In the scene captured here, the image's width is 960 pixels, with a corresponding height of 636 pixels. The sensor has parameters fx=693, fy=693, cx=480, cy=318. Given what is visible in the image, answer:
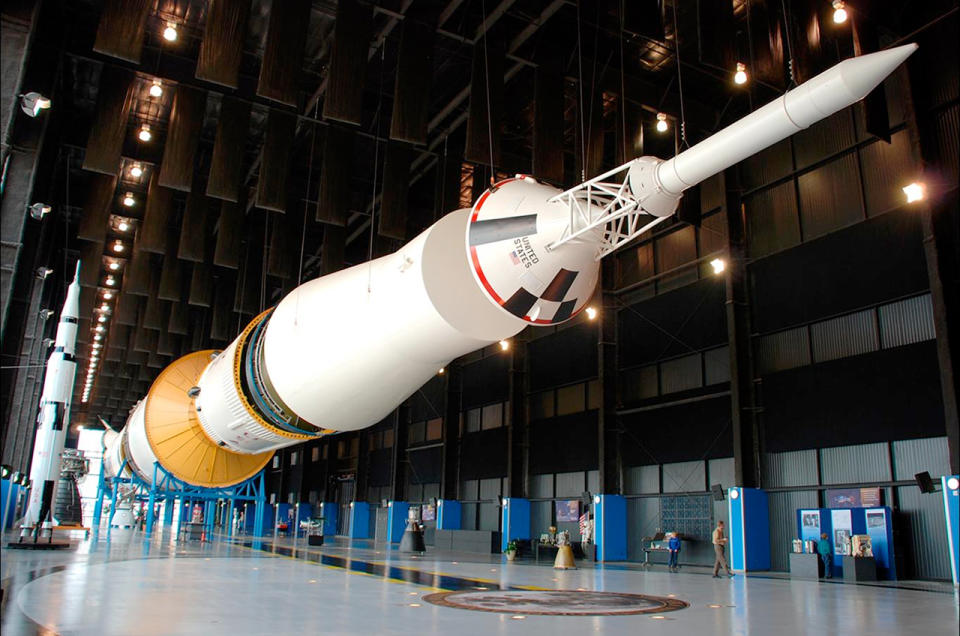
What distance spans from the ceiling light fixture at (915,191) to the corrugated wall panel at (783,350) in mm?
3790

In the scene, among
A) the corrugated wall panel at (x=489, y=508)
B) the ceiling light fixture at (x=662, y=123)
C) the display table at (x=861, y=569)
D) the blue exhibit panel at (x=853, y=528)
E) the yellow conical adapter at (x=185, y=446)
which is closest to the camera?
the display table at (x=861, y=569)

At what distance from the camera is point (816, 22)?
1366cm

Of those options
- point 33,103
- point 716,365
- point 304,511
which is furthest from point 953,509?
point 304,511

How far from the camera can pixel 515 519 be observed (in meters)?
23.8

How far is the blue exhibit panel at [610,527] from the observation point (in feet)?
64.6

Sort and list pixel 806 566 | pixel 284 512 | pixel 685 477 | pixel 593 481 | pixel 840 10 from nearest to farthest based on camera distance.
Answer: pixel 840 10, pixel 806 566, pixel 685 477, pixel 593 481, pixel 284 512

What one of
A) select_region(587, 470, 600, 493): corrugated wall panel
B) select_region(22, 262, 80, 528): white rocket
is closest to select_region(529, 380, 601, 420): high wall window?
select_region(587, 470, 600, 493): corrugated wall panel

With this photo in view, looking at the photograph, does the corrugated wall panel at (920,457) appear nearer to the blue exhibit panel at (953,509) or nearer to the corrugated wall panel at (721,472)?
the blue exhibit panel at (953,509)

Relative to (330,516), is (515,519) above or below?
above

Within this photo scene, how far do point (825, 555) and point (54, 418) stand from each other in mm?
19274

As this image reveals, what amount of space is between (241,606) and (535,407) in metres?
19.1

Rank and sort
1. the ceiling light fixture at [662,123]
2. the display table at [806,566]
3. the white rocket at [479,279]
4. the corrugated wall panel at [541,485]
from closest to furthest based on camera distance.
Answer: the white rocket at [479,279]
the display table at [806,566]
the ceiling light fixture at [662,123]
the corrugated wall panel at [541,485]

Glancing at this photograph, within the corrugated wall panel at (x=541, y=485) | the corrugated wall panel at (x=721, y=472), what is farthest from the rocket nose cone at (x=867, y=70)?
the corrugated wall panel at (x=541, y=485)

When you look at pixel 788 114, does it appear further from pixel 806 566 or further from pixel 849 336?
pixel 849 336
